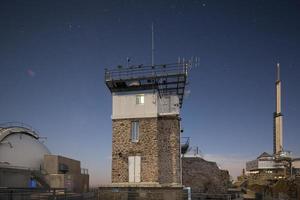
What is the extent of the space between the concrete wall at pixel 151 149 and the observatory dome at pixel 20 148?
60.0 ft

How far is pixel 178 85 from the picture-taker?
25.4 meters

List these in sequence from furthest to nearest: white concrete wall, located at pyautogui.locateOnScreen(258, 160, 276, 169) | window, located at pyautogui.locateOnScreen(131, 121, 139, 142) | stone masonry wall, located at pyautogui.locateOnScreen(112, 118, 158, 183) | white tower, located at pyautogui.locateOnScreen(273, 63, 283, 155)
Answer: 1. white tower, located at pyautogui.locateOnScreen(273, 63, 283, 155)
2. white concrete wall, located at pyautogui.locateOnScreen(258, 160, 276, 169)
3. window, located at pyautogui.locateOnScreen(131, 121, 139, 142)
4. stone masonry wall, located at pyautogui.locateOnScreen(112, 118, 158, 183)

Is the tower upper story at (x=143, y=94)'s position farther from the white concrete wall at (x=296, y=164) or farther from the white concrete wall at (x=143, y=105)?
the white concrete wall at (x=296, y=164)

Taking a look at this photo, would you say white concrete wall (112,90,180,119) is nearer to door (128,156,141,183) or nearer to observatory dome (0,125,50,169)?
door (128,156,141,183)

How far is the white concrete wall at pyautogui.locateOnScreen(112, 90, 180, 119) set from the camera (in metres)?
23.5

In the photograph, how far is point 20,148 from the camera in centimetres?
3806

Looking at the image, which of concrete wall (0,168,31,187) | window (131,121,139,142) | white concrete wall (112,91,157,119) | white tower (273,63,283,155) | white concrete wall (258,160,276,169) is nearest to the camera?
window (131,121,139,142)

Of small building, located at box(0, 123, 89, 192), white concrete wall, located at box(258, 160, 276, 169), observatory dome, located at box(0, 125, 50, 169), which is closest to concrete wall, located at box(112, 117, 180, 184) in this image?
small building, located at box(0, 123, 89, 192)

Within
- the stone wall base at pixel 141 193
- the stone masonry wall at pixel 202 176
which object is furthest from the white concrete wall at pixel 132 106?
the stone masonry wall at pixel 202 176

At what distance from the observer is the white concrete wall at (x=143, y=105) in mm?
23516

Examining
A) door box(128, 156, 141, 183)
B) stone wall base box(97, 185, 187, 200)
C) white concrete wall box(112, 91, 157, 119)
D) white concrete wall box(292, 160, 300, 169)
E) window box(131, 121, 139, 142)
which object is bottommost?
white concrete wall box(292, 160, 300, 169)

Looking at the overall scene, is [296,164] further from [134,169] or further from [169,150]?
[134,169]

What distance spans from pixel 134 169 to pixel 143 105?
17.0 ft

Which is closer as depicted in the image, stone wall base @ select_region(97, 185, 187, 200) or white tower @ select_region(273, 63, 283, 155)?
stone wall base @ select_region(97, 185, 187, 200)
